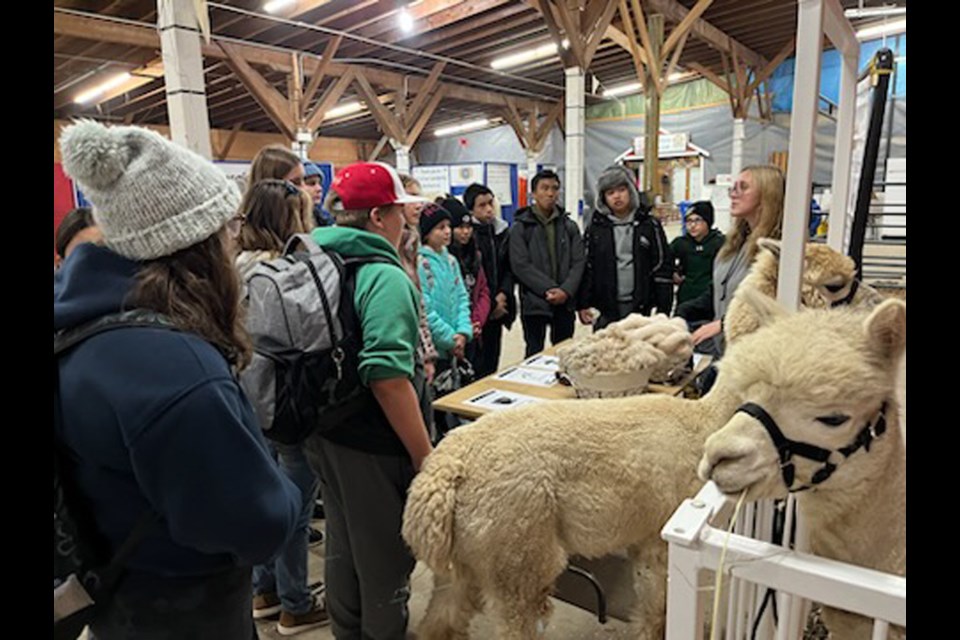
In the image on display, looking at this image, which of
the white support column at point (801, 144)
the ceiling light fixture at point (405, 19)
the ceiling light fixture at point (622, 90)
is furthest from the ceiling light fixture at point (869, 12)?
the ceiling light fixture at point (622, 90)

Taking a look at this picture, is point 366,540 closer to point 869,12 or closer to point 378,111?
point 869,12

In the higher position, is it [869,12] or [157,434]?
[869,12]

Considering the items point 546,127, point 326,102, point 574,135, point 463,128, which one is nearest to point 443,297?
point 574,135

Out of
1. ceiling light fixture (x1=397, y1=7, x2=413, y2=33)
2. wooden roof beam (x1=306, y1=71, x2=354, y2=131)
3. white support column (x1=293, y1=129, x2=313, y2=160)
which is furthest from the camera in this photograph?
wooden roof beam (x1=306, y1=71, x2=354, y2=131)

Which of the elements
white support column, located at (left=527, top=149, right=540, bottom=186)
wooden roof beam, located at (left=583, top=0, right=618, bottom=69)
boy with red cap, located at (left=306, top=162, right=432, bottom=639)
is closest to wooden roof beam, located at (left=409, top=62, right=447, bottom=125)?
white support column, located at (left=527, top=149, right=540, bottom=186)

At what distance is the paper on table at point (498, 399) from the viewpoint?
8.34 ft

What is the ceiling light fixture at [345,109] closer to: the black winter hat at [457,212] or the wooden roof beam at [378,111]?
the wooden roof beam at [378,111]

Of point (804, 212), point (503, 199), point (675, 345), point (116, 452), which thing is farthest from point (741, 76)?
point (116, 452)

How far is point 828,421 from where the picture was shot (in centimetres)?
95

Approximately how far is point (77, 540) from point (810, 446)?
4.09 feet

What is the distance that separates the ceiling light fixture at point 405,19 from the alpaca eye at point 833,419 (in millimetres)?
9473

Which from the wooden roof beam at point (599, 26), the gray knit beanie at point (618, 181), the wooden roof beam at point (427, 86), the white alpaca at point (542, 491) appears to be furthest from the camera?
the wooden roof beam at point (427, 86)

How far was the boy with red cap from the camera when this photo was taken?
5.54 feet

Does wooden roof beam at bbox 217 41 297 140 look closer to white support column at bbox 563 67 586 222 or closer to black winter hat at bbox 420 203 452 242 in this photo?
white support column at bbox 563 67 586 222
